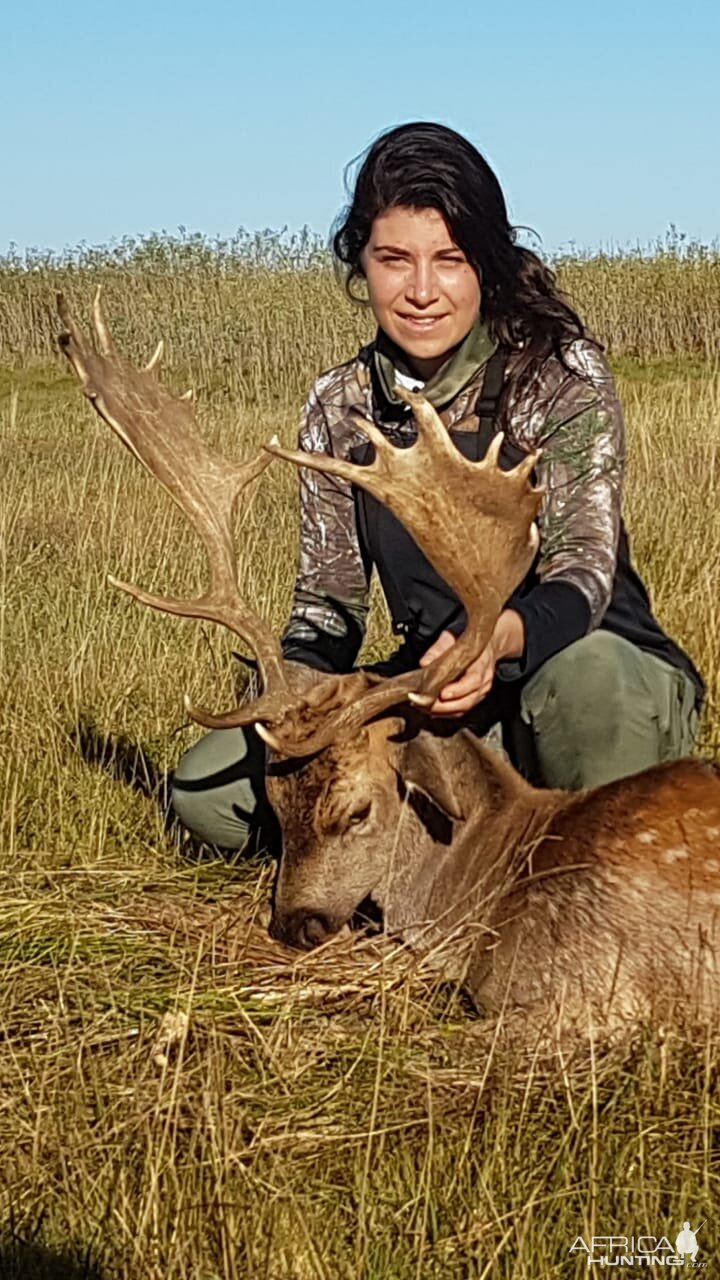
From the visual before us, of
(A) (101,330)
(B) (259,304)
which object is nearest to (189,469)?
(A) (101,330)

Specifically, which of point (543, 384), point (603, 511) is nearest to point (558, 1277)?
point (603, 511)

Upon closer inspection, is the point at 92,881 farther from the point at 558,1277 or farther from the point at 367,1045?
the point at 558,1277

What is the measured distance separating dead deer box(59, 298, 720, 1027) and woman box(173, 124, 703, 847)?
314 mm

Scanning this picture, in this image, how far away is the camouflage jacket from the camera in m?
4.29

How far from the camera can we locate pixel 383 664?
4.95 metres

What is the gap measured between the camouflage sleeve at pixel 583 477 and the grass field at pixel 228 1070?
1.08 metres

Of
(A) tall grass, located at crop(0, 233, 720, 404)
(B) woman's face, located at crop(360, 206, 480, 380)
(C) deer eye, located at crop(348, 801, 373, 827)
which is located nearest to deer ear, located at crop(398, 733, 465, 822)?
(C) deer eye, located at crop(348, 801, 373, 827)

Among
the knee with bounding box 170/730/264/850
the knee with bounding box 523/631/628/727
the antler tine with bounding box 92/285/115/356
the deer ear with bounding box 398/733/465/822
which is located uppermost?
the antler tine with bounding box 92/285/115/356

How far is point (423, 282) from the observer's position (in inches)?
179

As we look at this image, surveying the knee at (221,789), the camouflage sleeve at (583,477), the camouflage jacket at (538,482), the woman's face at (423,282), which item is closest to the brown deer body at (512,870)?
the camouflage jacket at (538,482)

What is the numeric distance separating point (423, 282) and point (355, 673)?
112 cm

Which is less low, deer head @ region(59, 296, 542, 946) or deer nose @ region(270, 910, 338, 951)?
deer head @ region(59, 296, 542, 946)

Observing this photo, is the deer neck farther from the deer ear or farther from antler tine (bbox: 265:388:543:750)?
antler tine (bbox: 265:388:543:750)

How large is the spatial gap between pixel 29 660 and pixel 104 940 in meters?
2.29
